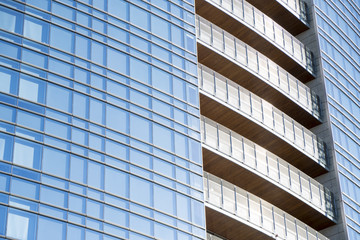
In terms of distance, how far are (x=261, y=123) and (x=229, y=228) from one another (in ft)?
23.3

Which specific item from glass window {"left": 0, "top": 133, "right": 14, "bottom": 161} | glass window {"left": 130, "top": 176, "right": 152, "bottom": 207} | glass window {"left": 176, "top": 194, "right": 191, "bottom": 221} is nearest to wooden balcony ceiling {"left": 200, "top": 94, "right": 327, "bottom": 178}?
glass window {"left": 176, "top": 194, "right": 191, "bottom": 221}

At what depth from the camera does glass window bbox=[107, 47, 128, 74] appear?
142 feet

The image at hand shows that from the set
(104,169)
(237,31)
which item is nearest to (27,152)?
(104,169)

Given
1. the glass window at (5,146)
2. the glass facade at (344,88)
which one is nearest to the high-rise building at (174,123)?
the glass window at (5,146)

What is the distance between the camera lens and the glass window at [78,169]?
3897 centimetres

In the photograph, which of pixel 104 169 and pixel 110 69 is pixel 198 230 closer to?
pixel 104 169

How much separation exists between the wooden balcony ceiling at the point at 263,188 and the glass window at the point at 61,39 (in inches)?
373

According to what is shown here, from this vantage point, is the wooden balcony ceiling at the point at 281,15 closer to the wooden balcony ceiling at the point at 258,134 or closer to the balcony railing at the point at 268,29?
the balcony railing at the point at 268,29

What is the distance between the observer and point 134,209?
40531 millimetres

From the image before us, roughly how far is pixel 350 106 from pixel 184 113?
65.4 feet

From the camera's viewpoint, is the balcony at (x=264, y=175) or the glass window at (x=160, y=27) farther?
the balcony at (x=264, y=175)

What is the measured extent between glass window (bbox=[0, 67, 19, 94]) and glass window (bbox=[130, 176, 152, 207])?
6.72 m

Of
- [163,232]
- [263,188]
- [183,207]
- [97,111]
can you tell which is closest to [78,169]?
[97,111]

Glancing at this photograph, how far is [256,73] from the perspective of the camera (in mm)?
53656
